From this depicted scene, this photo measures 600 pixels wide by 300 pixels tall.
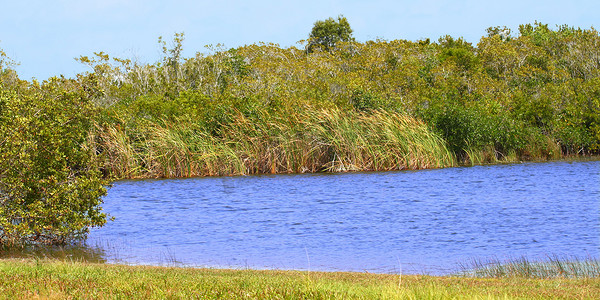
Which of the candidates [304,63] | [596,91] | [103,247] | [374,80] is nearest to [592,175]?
[596,91]

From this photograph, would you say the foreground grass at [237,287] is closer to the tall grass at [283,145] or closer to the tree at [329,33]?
the tall grass at [283,145]

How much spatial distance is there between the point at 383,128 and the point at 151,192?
10.9m

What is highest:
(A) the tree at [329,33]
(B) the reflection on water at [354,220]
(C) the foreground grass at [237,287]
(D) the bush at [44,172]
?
(A) the tree at [329,33]

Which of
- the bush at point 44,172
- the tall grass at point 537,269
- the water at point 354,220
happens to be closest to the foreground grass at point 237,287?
the tall grass at point 537,269

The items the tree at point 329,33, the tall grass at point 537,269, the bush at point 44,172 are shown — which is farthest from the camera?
the tree at point 329,33

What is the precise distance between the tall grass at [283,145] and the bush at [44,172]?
14.4 meters

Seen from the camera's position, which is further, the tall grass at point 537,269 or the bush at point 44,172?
the bush at point 44,172

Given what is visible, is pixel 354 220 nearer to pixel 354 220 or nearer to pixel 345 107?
pixel 354 220

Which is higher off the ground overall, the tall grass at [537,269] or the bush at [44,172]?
the bush at [44,172]

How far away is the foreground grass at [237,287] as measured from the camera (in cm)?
693

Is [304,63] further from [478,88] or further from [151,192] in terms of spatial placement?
[151,192]

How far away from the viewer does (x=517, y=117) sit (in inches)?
1444

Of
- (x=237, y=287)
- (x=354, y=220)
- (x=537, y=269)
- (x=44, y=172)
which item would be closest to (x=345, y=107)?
(x=354, y=220)

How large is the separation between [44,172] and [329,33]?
59.0 meters
